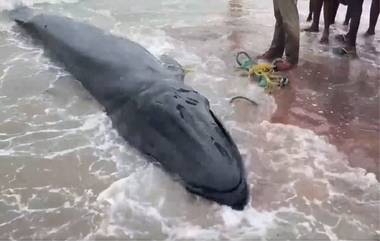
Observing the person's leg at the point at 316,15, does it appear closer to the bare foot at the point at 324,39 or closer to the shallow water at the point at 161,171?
the bare foot at the point at 324,39

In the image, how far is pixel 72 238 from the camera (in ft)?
13.8

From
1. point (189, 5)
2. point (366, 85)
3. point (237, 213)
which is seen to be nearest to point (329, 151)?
point (237, 213)

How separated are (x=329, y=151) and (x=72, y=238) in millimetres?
2695

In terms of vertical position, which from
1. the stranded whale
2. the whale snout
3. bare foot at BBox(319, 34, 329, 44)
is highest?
the stranded whale

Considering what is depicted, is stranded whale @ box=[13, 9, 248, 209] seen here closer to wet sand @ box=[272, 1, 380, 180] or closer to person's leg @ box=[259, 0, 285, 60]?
wet sand @ box=[272, 1, 380, 180]

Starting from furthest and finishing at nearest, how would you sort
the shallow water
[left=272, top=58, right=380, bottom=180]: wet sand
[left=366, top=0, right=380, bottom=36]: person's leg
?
[left=366, top=0, right=380, bottom=36]: person's leg → [left=272, top=58, right=380, bottom=180]: wet sand → the shallow water

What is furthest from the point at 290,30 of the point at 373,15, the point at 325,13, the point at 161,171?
the point at 161,171

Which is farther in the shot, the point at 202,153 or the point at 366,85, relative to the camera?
the point at 366,85

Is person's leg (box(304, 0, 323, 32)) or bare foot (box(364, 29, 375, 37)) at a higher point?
person's leg (box(304, 0, 323, 32))

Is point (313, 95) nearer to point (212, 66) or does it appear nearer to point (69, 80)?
point (212, 66)

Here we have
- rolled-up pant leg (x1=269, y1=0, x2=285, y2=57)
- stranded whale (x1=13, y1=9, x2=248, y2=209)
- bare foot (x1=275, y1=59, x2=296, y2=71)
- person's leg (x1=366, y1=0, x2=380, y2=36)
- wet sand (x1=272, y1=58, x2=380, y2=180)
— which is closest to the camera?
stranded whale (x1=13, y1=9, x2=248, y2=209)

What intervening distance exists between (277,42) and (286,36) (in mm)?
248

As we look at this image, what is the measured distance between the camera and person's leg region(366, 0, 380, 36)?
27.2ft

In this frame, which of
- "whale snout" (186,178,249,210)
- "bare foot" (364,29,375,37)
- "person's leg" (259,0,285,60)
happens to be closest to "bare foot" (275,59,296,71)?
"person's leg" (259,0,285,60)
